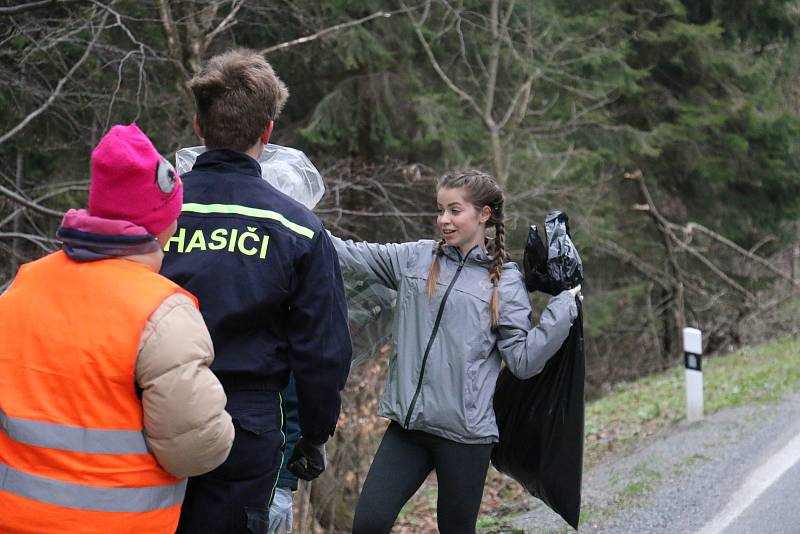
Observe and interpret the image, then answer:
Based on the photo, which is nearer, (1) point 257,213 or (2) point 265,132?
(1) point 257,213

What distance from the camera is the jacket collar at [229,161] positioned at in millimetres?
3062

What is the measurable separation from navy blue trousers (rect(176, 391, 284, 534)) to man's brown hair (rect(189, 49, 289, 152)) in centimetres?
84

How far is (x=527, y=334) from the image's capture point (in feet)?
13.5

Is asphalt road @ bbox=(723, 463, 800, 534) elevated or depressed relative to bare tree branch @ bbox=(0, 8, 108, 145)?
depressed

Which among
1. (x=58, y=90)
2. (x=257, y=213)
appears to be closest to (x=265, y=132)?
(x=257, y=213)

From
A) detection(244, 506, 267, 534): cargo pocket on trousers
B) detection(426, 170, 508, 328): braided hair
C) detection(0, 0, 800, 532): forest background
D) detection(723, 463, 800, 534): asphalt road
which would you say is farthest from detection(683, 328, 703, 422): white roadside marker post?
detection(244, 506, 267, 534): cargo pocket on trousers

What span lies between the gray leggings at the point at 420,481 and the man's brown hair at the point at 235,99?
1.64 meters

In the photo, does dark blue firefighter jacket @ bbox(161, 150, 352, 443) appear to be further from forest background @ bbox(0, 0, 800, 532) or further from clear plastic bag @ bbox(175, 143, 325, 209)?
forest background @ bbox(0, 0, 800, 532)

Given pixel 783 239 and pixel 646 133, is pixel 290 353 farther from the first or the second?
pixel 783 239

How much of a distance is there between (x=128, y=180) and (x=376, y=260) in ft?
6.13

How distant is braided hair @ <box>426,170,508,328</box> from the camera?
4129 mm

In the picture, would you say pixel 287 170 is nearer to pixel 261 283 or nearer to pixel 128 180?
pixel 261 283

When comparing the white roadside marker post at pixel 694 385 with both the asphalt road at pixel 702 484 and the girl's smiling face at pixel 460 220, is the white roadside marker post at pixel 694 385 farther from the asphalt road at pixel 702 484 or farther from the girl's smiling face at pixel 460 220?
the girl's smiling face at pixel 460 220

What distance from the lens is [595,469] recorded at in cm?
828
